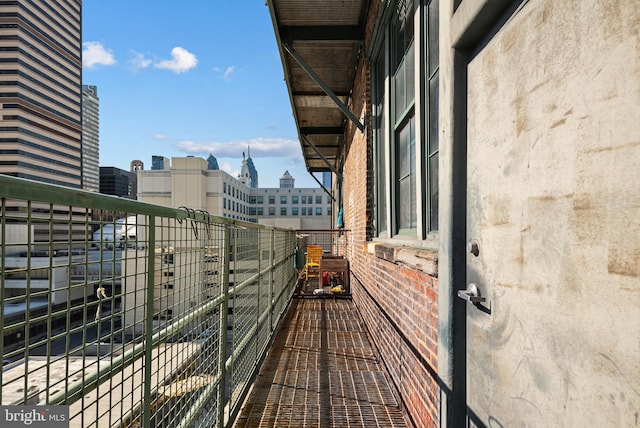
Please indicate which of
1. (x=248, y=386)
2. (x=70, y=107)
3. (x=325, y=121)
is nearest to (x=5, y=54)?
(x=70, y=107)

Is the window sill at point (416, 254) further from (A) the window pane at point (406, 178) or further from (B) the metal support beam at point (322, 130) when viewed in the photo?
(B) the metal support beam at point (322, 130)

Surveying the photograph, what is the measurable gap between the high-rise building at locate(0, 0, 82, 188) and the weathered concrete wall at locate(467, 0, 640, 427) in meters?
108

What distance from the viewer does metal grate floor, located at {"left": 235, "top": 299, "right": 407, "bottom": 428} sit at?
3.27 m

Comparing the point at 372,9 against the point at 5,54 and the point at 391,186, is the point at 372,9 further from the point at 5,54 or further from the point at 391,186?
the point at 5,54

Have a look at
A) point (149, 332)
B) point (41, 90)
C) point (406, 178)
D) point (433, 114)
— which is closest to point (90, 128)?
point (41, 90)

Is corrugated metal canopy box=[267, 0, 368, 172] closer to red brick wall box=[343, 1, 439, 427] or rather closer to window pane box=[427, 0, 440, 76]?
red brick wall box=[343, 1, 439, 427]

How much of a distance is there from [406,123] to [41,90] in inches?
4887

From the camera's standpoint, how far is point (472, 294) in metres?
1.89

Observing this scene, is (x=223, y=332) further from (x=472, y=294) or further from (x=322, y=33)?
(x=322, y=33)

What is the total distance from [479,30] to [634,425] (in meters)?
1.95

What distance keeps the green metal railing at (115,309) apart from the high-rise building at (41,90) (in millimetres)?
106177

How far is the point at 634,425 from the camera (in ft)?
3.26

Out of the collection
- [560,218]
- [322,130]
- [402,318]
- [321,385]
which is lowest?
[321,385]

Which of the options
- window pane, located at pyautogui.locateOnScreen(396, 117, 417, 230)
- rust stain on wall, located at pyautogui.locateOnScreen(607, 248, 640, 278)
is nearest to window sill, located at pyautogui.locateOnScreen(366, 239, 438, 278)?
window pane, located at pyautogui.locateOnScreen(396, 117, 417, 230)
